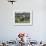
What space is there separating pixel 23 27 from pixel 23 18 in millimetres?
340

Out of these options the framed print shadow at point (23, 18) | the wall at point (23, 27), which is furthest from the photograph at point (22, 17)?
the wall at point (23, 27)

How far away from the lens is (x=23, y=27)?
195 inches

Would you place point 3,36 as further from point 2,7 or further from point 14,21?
point 2,7

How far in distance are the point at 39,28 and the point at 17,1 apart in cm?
131

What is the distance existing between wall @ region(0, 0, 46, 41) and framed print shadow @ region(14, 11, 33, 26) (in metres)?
0.15

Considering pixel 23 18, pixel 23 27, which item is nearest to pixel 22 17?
pixel 23 18

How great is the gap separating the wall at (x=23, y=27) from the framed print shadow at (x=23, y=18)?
151 mm

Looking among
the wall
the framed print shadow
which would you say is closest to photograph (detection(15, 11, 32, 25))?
the framed print shadow

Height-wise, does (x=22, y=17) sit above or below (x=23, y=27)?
above

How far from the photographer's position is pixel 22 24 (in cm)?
494

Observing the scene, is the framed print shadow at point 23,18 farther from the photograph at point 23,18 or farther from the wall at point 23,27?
the wall at point 23,27

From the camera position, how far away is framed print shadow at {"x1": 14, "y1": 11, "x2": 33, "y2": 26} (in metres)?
4.93

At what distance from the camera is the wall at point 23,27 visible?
194 inches

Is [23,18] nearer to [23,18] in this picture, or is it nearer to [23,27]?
[23,18]
